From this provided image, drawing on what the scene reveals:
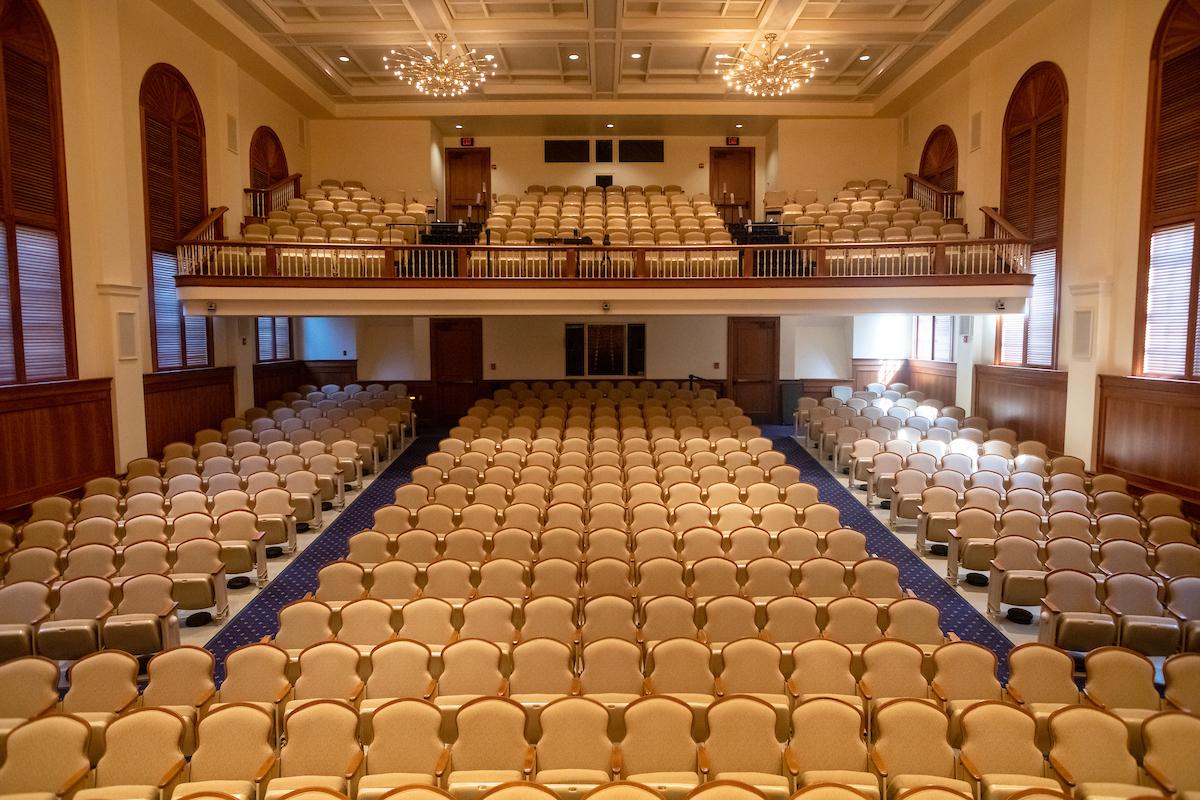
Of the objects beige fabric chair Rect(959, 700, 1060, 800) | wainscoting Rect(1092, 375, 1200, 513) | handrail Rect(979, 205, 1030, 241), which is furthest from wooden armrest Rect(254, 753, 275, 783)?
handrail Rect(979, 205, 1030, 241)

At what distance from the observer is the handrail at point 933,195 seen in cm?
1535

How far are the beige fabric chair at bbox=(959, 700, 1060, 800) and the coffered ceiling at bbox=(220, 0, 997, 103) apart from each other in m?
12.9

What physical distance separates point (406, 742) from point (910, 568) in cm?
673

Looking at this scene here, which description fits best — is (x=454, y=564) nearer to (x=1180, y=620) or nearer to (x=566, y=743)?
(x=566, y=743)

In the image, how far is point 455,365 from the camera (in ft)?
59.5

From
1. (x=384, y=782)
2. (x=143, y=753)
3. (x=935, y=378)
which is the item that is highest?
(x=935, y=378)

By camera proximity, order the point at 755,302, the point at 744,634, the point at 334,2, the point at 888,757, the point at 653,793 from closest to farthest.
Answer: the point at 653,793, the point at 888,757, the point at 744,634, the point at 755,302, the point at 334,2

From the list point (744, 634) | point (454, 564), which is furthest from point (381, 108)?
point (744, 634)

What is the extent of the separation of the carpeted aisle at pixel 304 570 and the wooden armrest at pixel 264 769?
2409mm

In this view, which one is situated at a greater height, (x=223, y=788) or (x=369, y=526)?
(x=223, y=788)

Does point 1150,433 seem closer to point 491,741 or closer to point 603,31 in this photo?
point 491,741

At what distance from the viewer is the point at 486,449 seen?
1144cm

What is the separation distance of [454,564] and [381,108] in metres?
15.5

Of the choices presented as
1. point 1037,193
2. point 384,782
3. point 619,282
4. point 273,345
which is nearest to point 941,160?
point 1037,193
